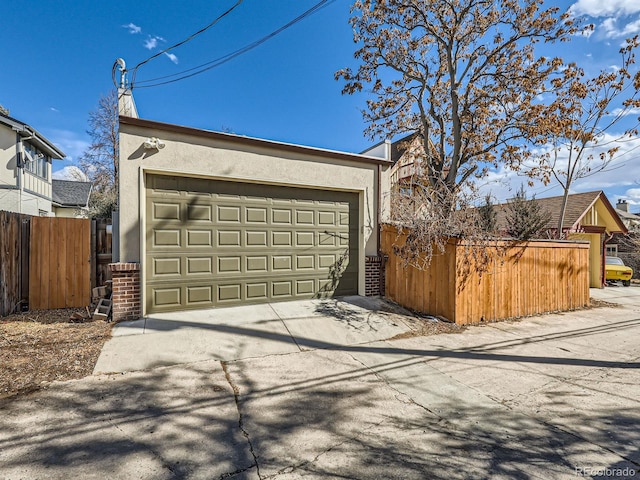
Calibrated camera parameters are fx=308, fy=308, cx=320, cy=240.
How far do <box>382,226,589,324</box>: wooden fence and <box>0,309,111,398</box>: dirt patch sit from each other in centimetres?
606

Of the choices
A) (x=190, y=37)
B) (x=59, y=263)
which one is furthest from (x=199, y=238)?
(x=190, y=37)

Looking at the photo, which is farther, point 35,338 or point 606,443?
point 35,338

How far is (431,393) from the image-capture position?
11.9 ft

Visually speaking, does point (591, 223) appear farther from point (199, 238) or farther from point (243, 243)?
point (199, 238)

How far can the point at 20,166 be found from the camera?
13961mm

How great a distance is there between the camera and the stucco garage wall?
5.73 meters

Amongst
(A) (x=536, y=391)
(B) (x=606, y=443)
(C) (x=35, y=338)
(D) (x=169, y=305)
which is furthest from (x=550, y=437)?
(C) (x=35, y=338)

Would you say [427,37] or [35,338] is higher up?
[427,37]

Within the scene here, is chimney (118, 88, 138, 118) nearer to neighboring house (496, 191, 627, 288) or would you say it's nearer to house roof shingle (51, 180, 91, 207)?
neighboring house (496, 191, 627, 288)

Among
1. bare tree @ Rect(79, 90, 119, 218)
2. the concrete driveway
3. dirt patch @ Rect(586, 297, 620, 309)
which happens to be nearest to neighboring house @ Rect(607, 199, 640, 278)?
dirt patch @ Rect(586, 297, 620, 309)

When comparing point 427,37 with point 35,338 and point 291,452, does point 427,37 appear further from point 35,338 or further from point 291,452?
point 35,338

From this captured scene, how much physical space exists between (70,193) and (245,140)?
820 inches

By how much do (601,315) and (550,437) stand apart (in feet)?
24.5

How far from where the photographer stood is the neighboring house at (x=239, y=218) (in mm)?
5836
